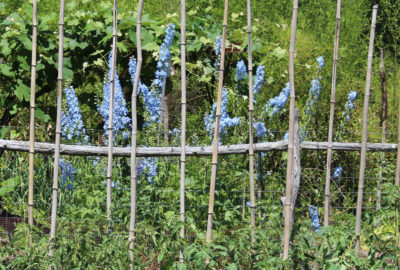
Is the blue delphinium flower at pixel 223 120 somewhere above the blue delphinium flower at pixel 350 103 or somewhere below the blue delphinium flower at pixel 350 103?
below

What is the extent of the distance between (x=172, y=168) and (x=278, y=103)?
0.99 meters

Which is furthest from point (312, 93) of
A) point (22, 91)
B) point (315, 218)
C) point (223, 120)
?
point (22, 91)

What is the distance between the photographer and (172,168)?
4.54m

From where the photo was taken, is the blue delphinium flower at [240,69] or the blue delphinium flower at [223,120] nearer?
the blue delphinium flower at [223,120]

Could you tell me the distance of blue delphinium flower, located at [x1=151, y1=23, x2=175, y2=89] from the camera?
15.2ft

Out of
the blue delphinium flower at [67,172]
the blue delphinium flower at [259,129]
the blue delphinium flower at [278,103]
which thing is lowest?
the blue delphinium flower at [67,172]

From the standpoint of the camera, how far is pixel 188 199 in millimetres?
4223

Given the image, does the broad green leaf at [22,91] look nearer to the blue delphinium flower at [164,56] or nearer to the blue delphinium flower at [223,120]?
the blue delphinium flower at [164,56]

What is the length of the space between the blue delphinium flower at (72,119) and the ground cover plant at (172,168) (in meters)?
0.01

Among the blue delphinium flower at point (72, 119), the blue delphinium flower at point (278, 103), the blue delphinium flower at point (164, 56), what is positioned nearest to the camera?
the blue delphinium flower at point (72, 119)

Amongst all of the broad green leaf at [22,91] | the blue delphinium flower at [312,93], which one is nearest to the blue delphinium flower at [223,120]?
the blue delphinium flower at [312,93]

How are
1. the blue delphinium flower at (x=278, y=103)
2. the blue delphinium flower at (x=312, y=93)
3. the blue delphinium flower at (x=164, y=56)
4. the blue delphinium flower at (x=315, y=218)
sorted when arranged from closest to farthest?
the blue delphinium flower at (x=315, y=218) → the blue delphinium flower at (x=164, y=56) → the blue delphinium flower at (x=278, y=103) → the blue delphinium flower at (x=312, y=93)

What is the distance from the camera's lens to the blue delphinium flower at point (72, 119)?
4.46 m

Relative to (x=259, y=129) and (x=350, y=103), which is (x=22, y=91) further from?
(x=350, y=103)
